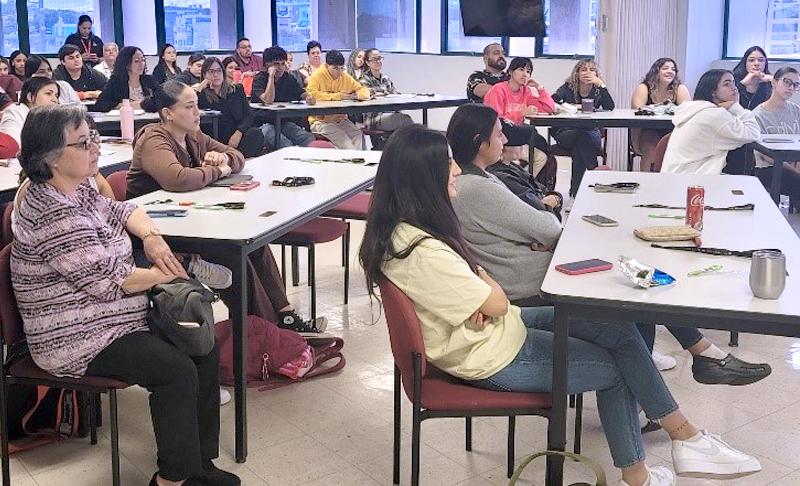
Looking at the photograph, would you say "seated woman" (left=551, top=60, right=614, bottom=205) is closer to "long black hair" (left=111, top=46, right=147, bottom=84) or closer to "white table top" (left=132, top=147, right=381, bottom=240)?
"white table top" (left=132, top=147, right=381, bottom=240)

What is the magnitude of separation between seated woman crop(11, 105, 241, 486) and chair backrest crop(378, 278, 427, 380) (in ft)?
2.00

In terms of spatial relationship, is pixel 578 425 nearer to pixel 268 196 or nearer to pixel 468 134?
pixel 468 134

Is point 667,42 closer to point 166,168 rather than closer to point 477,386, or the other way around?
point 166,168

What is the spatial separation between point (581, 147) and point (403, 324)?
497cm

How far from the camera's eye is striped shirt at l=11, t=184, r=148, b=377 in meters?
2.65

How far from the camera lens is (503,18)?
10.3 m

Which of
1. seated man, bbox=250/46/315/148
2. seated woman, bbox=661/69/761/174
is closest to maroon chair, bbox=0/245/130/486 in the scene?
seated woman, bbox=661/69/761/174

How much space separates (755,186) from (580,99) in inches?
149

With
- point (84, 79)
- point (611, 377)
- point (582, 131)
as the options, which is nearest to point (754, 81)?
point (582, 131)

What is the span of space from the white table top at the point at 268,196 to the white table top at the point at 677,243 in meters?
0.94

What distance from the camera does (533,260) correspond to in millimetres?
3086

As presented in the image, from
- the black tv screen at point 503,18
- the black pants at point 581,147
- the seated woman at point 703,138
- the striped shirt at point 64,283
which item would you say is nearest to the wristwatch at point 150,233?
the striped shirt at point 64,283

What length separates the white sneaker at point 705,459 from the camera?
269 cm

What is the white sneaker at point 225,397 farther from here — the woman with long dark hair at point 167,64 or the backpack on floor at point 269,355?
the woman with long dark hair at point 167,64
